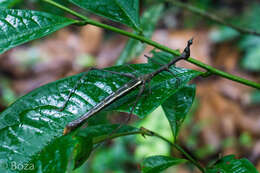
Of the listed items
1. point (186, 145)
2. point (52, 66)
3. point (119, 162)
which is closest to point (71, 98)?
point (119, 162)

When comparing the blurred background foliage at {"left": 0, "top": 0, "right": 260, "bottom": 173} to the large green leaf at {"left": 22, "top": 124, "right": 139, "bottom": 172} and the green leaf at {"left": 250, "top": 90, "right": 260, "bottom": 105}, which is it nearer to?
the green leaf at {"left": 250, "top": 90, "right": 260, "bottom": 105}

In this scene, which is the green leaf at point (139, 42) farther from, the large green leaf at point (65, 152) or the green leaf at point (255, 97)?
the green leaf at point (255, 97)

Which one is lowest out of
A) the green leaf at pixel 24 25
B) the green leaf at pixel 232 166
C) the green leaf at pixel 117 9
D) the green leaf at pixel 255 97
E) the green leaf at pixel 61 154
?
the green leaf at pixel 255 97

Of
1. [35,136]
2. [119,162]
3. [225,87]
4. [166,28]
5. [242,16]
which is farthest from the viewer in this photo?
[166,28]

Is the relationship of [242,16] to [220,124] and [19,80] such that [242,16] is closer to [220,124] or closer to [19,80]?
[220,124]

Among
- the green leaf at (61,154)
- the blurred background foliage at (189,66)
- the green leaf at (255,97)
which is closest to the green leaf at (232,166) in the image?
the green leaf at (61,154)

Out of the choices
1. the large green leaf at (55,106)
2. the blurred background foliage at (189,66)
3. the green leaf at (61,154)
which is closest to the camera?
the green leaf at (61,154)
